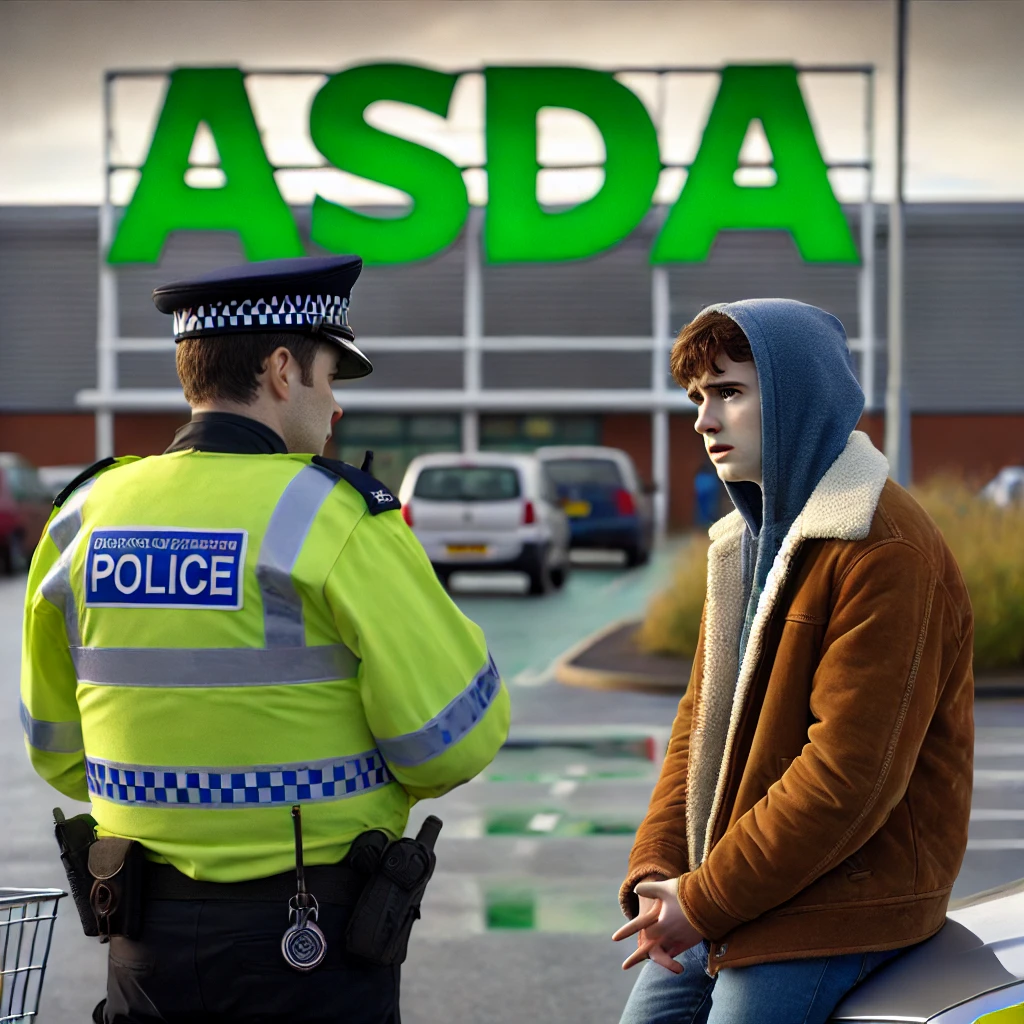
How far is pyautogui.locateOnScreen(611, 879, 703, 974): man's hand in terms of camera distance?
2.48 m

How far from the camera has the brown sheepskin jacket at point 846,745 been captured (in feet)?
7.63

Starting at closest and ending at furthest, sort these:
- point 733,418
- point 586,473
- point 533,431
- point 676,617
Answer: point 733,418
point 676,617
point 586,473
point 533,431

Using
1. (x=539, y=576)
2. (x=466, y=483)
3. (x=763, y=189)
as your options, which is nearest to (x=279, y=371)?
(x=466, y=483)

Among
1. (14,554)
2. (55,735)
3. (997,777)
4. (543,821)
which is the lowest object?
(14,554)

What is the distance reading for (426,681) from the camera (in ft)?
7.97

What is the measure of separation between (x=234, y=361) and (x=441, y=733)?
64cm

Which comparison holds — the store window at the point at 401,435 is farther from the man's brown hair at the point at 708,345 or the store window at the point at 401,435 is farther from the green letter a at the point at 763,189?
the man's brown hair at the point at 708,345

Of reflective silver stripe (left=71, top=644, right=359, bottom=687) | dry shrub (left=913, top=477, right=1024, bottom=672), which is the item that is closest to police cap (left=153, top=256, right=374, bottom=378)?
reflective silver stripe (left=71, top=644, right=359, bottom=687)

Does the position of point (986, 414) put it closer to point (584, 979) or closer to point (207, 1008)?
point (584, 979)

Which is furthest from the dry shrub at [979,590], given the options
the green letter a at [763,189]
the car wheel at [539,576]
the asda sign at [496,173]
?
the asda sign at [496,173]

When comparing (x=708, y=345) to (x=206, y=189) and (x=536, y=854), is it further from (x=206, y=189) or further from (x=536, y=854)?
(x=206, y=189)

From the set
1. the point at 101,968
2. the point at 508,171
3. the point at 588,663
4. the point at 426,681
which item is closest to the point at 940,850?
the point at 426,681

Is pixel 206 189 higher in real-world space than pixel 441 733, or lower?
higher

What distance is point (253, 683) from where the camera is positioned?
2.41m
